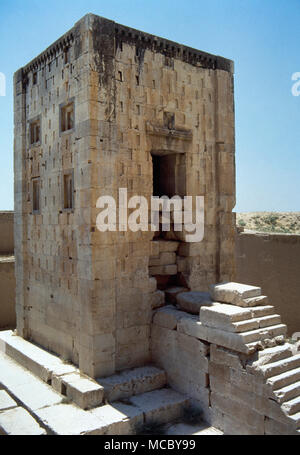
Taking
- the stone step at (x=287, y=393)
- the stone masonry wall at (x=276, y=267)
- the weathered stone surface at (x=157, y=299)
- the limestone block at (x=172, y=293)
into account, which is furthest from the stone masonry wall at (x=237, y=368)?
the stone masonry wall at (x=276, y=267)

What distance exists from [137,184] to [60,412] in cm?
404

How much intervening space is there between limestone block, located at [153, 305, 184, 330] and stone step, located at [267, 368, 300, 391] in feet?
6.76

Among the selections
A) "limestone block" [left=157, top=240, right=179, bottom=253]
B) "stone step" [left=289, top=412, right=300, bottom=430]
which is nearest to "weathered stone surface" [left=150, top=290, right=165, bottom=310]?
"limestone block" [left=157, top=240, right=179, bottom=253]

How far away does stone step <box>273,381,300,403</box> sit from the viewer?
5.34 meters

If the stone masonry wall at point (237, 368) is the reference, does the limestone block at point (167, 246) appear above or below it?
above

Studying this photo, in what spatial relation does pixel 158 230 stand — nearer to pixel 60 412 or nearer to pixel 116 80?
pixel 116 80

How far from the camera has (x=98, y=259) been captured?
22.9 ft

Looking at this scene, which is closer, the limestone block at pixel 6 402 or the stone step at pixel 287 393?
the stone step at pixel 287 393

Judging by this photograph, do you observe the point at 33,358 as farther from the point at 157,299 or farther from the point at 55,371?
the point at 157,299

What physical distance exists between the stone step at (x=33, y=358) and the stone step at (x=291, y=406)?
3.75 m

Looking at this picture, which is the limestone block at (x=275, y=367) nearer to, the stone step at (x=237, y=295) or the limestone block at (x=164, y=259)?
the stone step at (x=237, y=295)

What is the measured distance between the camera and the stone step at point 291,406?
5.22 metres


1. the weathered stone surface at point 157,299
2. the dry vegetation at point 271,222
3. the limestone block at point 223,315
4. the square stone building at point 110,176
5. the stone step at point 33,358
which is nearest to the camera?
the limestone block at point 223,315
